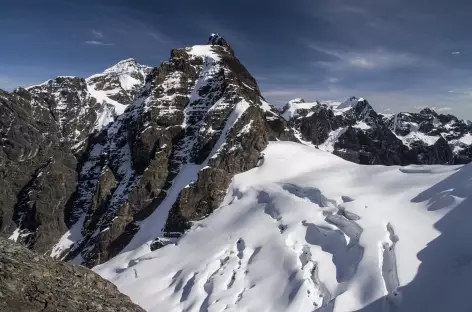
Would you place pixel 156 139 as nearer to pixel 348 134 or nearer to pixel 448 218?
pixel 448 218

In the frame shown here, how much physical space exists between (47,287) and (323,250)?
1351 inches

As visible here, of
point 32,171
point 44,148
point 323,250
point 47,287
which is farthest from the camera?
point 44,148

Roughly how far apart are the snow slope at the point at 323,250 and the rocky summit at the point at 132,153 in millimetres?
8716

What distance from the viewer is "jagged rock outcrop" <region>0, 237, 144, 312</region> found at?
15773 mm

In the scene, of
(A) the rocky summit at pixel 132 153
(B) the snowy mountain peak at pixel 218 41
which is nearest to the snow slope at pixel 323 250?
(A) the rocky summit at pixel 132 153

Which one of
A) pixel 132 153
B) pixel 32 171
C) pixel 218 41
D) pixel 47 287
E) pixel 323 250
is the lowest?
pixel 323 250

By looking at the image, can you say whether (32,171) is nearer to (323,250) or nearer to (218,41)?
(218,41)

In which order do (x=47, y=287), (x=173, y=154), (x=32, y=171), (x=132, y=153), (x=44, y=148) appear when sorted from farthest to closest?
(x=44, y=148), (x=32, y=171), (x=132, y=153), (x=173, y=154), (x=47, y=287)

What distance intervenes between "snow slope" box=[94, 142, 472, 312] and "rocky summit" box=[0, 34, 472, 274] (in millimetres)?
8716

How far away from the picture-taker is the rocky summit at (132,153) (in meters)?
74.8

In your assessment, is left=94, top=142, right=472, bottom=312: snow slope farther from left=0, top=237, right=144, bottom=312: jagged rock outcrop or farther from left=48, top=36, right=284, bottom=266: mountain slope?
left=0, top=237, right=144, bottom=312: jagged rock outcrop

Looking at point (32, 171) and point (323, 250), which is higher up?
point (32, 171)

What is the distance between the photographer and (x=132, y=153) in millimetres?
103000

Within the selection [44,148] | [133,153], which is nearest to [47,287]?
[133,153]
